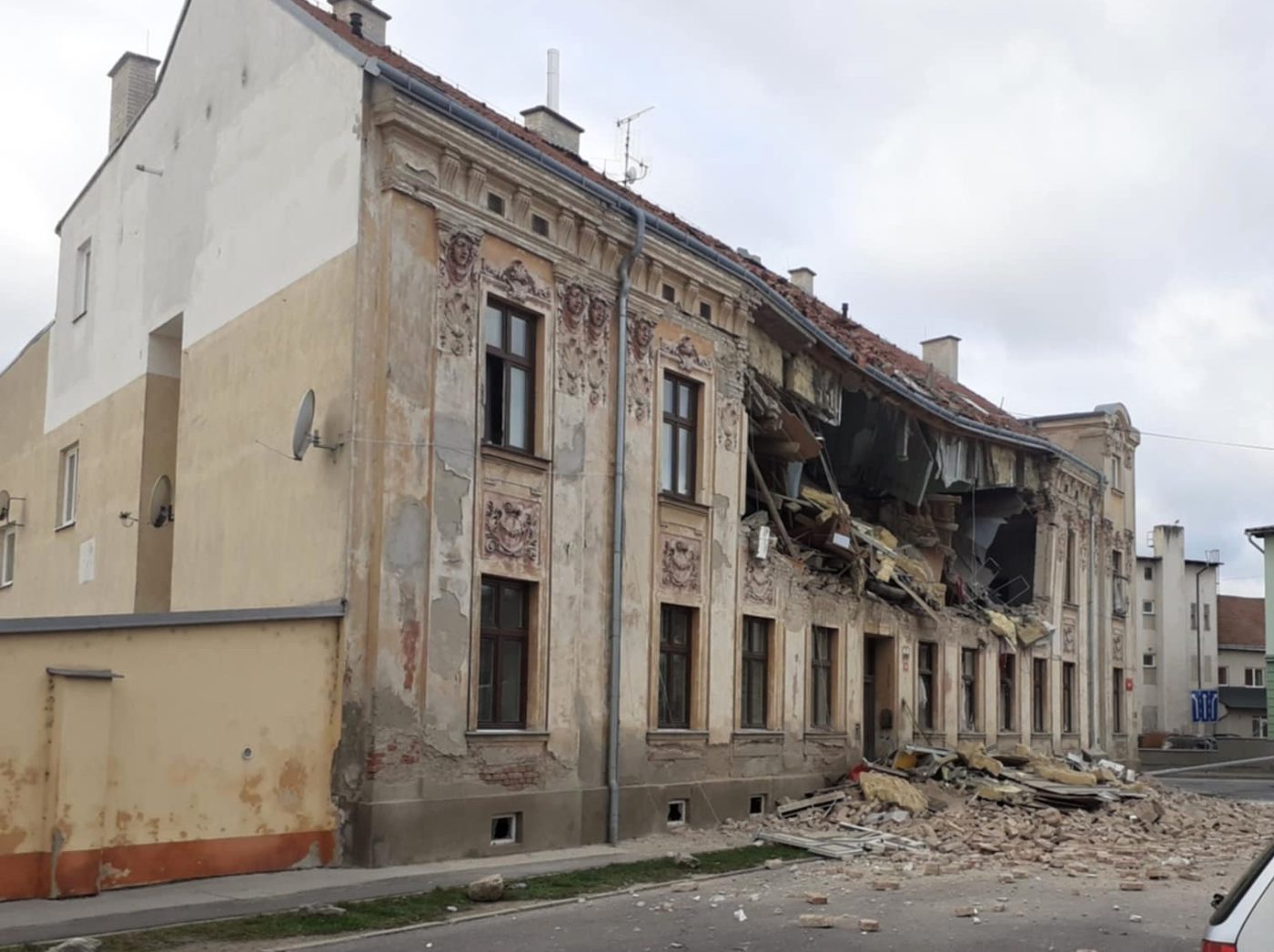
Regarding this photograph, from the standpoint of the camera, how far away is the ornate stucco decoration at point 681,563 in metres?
18.8

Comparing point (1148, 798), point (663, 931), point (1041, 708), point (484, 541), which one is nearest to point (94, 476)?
point (484, 541)

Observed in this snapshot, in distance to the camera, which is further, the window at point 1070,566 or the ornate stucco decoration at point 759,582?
the window at point 1070,566

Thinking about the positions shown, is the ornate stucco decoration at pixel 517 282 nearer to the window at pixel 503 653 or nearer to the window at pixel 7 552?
the window at pixel 503 653

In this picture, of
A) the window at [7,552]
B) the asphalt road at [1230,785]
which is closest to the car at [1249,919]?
the window at [7,552]

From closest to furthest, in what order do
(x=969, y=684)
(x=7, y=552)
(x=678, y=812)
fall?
(x=678, y=812)
(x=7, y=552)
(x=969, y=684)

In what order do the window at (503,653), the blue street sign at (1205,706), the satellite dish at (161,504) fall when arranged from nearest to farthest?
the window at (503,653) < the satellite dish at (161,504) < the blue street sign at (1205,706)

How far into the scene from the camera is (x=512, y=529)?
16.2 metres

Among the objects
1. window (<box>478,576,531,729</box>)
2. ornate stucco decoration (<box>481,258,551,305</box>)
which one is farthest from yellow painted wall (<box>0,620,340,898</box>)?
ornate stucco decoration (<box>481,258,551,305</box>)

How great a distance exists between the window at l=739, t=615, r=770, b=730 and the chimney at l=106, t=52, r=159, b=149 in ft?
44.4

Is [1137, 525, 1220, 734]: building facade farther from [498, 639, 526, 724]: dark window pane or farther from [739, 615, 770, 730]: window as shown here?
[498, 639, 526, 724]: dark window pane

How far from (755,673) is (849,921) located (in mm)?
9354

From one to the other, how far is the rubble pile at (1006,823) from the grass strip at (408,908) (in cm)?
212

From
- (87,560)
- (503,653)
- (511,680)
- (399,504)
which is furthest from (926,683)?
(87,560)

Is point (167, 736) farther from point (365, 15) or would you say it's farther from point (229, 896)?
point (365, 15)
